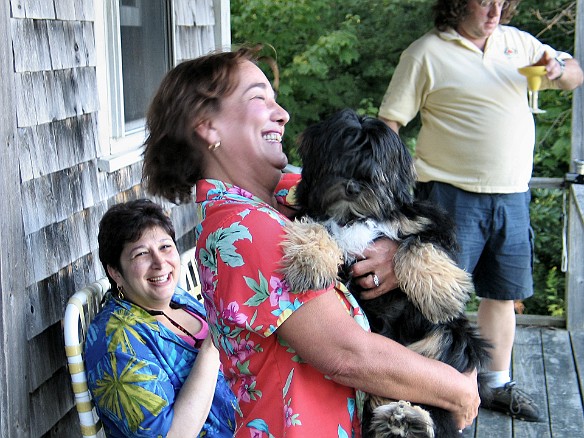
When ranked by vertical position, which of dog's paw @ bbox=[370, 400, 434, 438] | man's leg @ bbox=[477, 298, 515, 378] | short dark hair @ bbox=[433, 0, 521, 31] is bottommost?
man's leg @ bbox=[477, 298, 515, 378]

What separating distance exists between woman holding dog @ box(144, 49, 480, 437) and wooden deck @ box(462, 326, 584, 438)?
1.75 meters

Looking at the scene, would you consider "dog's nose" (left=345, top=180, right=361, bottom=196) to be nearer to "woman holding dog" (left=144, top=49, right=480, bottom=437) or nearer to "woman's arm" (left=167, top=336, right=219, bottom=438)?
"woman holding dog" (left=144, top=49, right=480, bottom=437)

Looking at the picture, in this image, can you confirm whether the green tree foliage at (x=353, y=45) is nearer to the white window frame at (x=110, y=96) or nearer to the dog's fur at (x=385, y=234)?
the white window frame at (x=110, y=96)

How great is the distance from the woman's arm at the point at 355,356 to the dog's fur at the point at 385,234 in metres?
0.12

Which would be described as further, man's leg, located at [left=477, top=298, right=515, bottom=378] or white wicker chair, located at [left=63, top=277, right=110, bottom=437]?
man's leg, located at [left=477, top=298, right=515, bottom=378]

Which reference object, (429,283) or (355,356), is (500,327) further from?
(355,356)

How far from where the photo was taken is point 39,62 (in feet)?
8.95

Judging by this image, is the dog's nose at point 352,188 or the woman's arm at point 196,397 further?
the woman's arm at point 196,397

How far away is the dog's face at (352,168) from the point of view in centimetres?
197

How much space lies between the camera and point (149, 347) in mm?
2617

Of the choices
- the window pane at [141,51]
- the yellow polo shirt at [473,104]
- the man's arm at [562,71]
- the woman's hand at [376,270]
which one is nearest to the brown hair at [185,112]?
the woman's hand at [376,270]

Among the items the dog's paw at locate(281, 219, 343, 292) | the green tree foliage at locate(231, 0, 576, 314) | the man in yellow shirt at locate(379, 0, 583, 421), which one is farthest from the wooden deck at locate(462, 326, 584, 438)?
the green tree foliage at locate(231, 0, 576, 314)

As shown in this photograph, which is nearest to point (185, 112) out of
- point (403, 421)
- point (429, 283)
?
point (429, 283)

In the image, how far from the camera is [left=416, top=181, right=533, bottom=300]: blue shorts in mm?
4082
